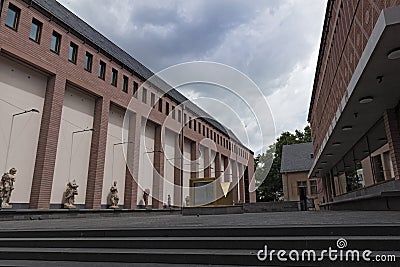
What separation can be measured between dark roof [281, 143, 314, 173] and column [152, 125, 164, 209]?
21.0 metres

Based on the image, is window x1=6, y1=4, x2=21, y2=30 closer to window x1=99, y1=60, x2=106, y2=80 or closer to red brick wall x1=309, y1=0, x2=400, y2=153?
window x1=99, y1=60, x2=106, y2=80

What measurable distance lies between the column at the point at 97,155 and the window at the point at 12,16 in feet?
21.7

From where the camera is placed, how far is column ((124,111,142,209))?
73.4 feet

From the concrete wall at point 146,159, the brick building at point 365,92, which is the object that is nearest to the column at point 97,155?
the concrete wall at point 146,159

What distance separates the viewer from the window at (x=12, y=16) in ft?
48.5

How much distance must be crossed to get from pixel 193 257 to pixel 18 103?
14.7 m

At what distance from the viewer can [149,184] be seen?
25.3 meters

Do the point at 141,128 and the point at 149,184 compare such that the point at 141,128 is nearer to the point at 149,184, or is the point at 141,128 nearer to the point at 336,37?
the point at 149,184

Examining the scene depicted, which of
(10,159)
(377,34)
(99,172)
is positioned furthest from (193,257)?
(99,172)

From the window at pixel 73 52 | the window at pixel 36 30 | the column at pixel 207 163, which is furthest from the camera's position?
the column at pixel 207 163

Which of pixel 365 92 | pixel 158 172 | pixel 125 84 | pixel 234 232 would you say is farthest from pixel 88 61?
pixel 234 232

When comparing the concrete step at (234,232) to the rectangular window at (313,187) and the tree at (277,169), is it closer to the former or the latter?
the rectangular window at (313,187)

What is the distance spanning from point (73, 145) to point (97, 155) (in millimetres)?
1620

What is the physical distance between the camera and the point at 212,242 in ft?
13.8
